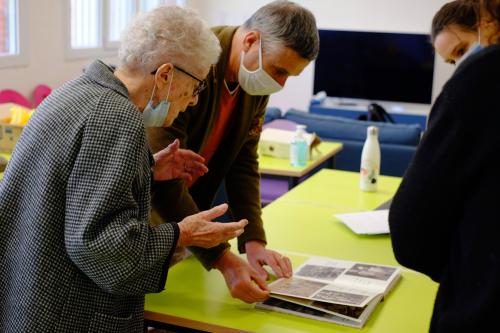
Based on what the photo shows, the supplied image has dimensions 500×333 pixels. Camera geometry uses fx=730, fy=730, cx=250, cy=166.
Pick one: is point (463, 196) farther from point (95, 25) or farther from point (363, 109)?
point (363, 109)

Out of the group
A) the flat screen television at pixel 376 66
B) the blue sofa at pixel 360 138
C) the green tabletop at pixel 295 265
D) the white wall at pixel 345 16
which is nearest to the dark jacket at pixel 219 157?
the green tabletop at pixel 295 265

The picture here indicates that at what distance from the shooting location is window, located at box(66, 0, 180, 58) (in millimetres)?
5957

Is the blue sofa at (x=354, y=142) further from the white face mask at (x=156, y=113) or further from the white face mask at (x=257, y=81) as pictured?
the white face mask at (x=156, y=113)

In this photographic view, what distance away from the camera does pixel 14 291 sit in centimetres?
154

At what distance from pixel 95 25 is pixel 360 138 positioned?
9.07 ft

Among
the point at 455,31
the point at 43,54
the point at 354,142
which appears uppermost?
the point at 455,31

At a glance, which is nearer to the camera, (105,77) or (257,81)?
(105,77)

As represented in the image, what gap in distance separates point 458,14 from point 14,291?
4.15ft

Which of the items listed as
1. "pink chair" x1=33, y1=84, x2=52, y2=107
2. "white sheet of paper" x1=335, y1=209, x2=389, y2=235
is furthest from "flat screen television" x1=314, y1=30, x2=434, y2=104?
"white sheet of paper" x1=335, y1=209, x2=389, y2=235

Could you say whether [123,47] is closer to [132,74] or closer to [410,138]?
[132,74]

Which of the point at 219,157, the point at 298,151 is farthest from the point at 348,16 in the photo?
the point at 219,157

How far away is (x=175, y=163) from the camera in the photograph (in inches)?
76.4

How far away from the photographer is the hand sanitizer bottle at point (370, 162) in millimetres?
3201

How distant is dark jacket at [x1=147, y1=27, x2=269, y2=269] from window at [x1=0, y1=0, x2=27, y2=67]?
3206mm
